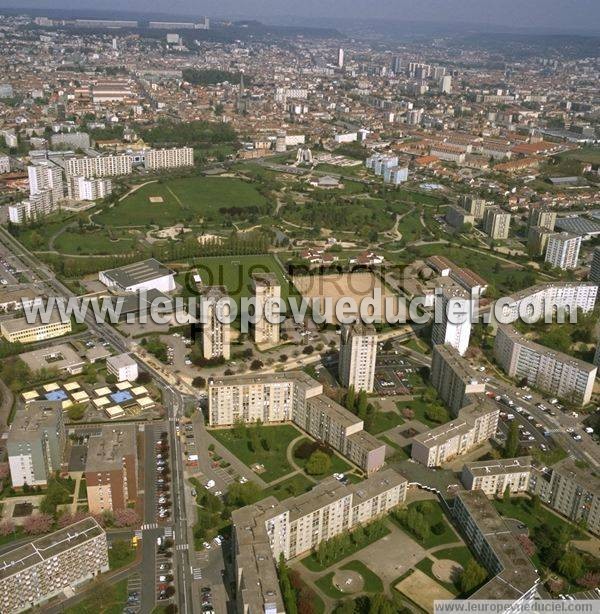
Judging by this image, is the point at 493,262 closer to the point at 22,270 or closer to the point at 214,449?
the point at 214,449

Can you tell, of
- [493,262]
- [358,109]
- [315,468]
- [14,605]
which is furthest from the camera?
[358,109]

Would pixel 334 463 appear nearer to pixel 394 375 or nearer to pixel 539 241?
pixel 394 375

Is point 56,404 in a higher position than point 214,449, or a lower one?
higher

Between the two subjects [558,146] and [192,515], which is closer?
[192,515]

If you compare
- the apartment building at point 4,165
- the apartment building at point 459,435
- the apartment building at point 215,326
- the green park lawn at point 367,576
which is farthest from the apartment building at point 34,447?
the apartment building at point 4,165

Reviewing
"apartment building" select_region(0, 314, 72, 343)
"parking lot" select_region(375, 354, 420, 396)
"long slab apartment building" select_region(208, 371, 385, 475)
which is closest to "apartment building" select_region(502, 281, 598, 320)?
"parking lot" select_region(375, 354, 420, 396)

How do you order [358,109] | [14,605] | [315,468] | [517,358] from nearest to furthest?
[14,605] < [315,468] < [517,358] < [358,109]

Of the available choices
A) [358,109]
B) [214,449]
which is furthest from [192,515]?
[358,109]
